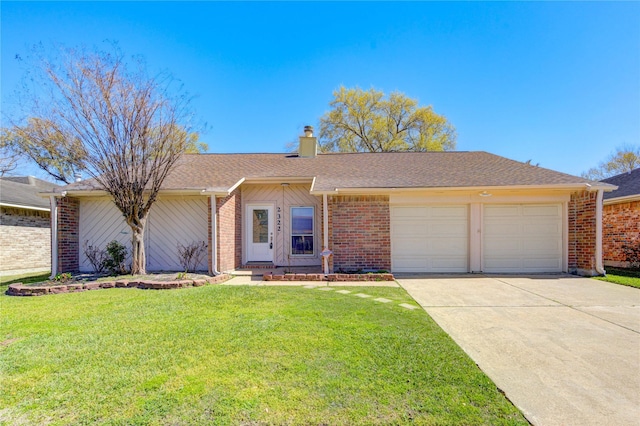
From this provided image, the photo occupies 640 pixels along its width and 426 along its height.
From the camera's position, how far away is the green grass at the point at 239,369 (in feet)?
7.67

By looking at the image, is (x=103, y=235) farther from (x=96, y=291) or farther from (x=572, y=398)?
(x=572, y=398)

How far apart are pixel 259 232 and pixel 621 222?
42.2ft

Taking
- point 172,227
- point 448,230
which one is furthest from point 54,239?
point 448,230

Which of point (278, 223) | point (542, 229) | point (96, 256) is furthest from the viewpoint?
point (278, 223)

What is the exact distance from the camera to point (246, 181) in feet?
32.5

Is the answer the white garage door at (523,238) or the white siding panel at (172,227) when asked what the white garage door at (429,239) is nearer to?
the white garage door at (523,238)

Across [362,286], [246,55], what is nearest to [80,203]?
[246,55]

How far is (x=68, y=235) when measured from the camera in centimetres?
923

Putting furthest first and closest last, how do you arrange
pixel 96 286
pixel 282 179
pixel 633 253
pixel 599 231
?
pixel 633 253 < pixel 282 179 < pixel 599 231 < pixel 96 286

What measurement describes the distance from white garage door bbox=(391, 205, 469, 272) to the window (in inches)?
113

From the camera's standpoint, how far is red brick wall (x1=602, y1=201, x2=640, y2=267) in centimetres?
1005

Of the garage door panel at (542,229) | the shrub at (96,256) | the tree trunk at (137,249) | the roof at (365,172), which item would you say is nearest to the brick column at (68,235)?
the shrub at (96,256)

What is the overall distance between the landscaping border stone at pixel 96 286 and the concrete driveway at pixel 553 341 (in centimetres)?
538

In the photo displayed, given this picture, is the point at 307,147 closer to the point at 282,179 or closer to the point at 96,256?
the point at 282,179
